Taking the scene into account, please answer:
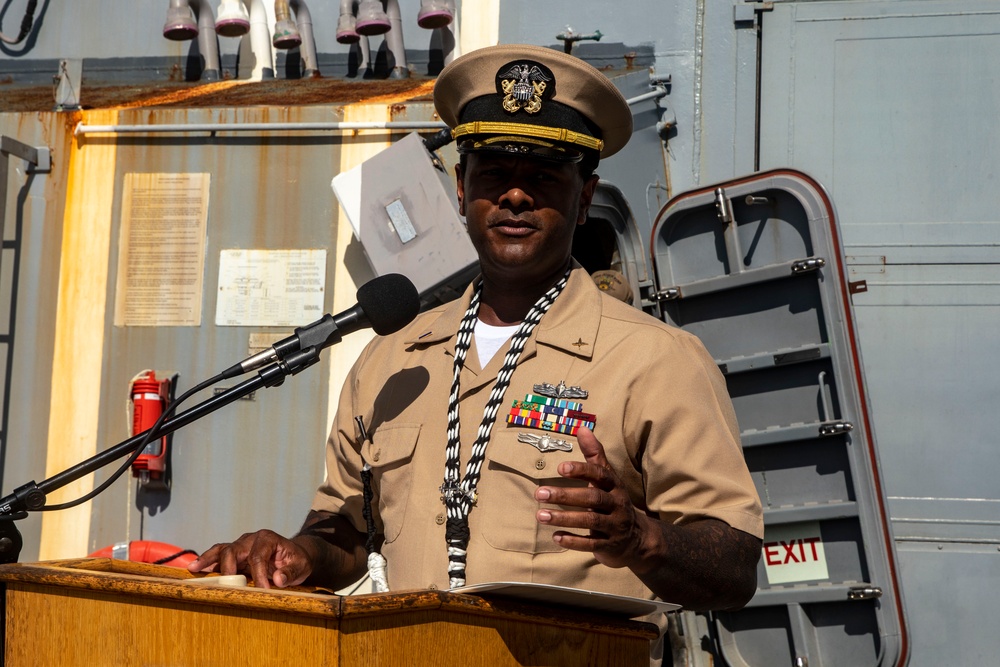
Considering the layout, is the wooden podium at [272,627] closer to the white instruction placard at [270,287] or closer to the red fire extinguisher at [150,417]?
the red fire extinguisher at [150,417]

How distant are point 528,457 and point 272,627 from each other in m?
0.71

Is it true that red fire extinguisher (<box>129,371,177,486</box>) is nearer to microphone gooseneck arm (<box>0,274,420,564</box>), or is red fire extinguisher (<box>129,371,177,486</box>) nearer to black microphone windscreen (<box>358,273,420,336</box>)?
microphone gooseneck arm (<box>0,274,420,564</box>)

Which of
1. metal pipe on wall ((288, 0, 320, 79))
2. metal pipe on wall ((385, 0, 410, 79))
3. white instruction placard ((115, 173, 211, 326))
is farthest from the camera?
metal pipe on wall ((288, 0, 320, 79))

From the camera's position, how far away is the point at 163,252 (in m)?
4.35

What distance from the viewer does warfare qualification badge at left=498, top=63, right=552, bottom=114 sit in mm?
2146

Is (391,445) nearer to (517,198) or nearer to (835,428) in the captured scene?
(517,198)

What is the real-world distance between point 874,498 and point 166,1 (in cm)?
352

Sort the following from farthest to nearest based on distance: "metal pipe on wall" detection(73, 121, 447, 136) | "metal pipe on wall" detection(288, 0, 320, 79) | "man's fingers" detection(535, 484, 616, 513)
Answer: "metal pipe on wall" detection(288, 0, 320, 79) → "metal pipe on wall" detection(73, 121, 447, 136) → "man's fingers" detection(535, 484, 616, 513)

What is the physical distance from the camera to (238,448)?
4168 mm

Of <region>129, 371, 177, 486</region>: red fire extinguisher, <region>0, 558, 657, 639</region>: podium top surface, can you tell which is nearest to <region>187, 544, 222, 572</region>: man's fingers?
<region>0, 558, 657, 639</region>: podium top surface

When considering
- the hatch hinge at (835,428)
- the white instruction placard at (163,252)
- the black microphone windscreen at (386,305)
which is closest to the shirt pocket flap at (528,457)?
the black microphone windscreen at (386,305)

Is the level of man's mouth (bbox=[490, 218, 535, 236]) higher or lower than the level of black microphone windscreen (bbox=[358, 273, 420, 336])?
higher

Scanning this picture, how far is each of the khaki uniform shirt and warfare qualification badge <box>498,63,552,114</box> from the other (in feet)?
1.13

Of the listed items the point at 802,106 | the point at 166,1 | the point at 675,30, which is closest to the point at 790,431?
the point at 802,106
